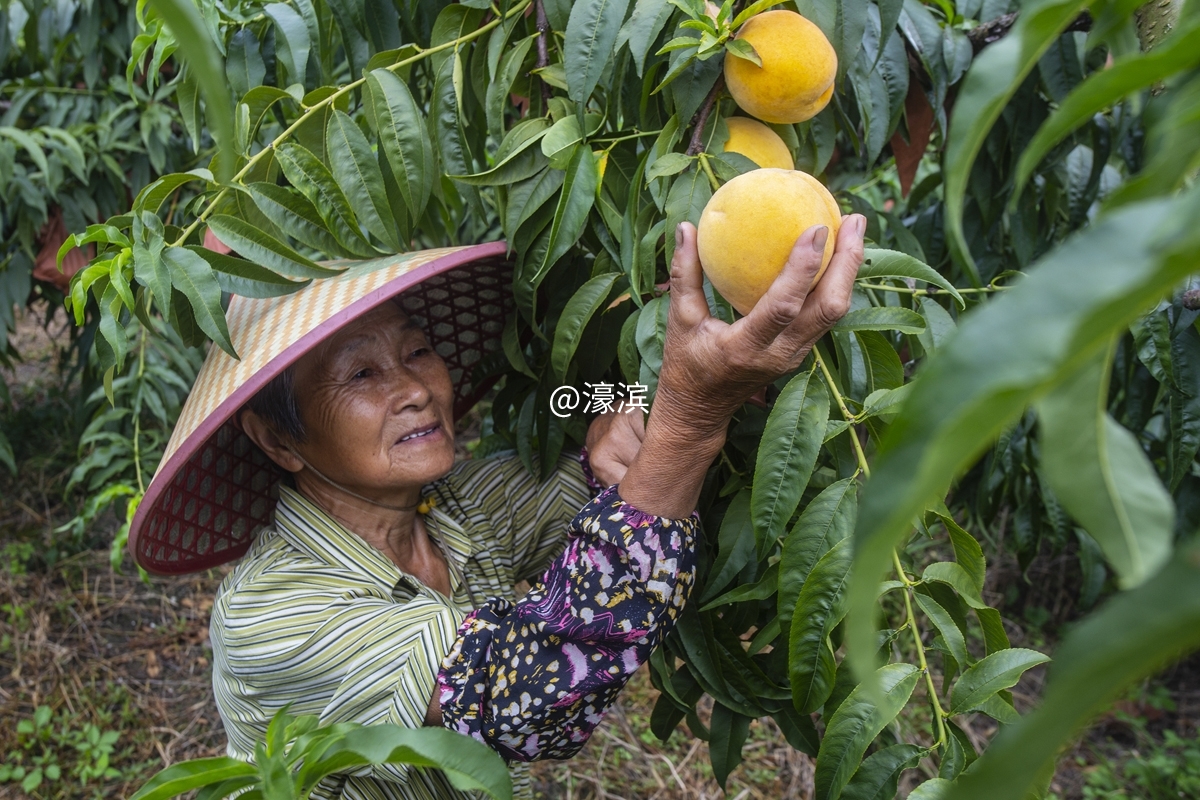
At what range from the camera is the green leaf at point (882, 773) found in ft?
2.28

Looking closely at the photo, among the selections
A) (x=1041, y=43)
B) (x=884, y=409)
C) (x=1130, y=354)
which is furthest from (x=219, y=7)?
(x=1130, y=354)

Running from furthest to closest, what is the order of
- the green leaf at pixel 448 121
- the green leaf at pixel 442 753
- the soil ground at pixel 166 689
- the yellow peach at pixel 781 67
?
1. the soil ground at pixel 166 689
2. the green leaf at pixel 448 121
3. the yellow peach at pixel 781 67
4. the green leaf at pixel 442 753

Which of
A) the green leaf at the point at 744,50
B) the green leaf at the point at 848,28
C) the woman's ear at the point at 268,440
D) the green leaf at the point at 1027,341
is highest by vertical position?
the green leaf at the point at 848,28

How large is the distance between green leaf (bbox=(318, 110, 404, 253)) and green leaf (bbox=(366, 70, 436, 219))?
2 centimetres

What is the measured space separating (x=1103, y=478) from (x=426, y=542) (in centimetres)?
115

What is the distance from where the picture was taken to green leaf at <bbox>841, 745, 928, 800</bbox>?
0.69 meters

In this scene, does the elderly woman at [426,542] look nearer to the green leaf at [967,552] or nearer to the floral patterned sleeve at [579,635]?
the floral patterned sleeve at [579,635]

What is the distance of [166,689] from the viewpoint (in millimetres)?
2447

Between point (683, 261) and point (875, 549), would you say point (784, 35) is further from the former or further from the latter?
point (875, 549)

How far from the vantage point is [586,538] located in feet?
3.19

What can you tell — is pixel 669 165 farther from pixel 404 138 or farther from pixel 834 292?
pixel 404 138

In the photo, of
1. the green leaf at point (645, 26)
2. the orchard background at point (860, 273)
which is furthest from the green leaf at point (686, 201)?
the green leaf at point (645, 26)

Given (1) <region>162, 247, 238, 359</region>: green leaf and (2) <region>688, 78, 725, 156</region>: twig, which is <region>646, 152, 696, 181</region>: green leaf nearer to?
(2) <region>688, 78, 725, 156</region>: twig

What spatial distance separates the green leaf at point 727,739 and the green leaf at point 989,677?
426 mm
